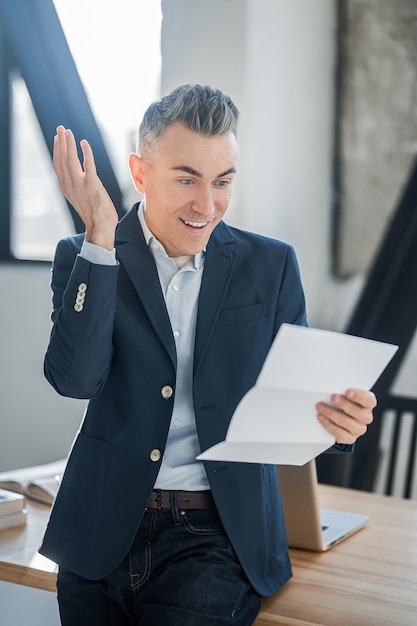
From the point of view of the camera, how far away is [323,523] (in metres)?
2.03

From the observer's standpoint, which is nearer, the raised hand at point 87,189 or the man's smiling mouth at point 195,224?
the raised hand at point 87,189

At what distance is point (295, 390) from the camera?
1.27m

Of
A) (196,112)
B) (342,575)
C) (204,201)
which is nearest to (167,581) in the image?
(342,575)

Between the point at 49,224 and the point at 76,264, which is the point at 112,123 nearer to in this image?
the point at 49,224

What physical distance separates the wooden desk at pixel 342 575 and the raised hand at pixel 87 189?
Answer: 708mm

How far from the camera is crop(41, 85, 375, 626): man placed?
144cm

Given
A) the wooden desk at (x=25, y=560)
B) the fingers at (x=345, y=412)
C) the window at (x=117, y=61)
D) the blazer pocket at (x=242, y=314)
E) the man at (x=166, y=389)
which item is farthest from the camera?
the window at (x=117, y=61)

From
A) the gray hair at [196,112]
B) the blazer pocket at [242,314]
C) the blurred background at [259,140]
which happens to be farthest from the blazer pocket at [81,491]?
the blurred background at [259,140]

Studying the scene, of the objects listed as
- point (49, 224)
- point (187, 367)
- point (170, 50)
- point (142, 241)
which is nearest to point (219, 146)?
point (142, 241)

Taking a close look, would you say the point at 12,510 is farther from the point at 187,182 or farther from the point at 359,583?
the point at 187,182

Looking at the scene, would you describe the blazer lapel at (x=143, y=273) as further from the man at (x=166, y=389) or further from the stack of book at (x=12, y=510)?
the stack of book at (x=12, y=510)

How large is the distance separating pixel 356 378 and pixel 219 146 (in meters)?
0.46

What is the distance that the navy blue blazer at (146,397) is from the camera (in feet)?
4.88

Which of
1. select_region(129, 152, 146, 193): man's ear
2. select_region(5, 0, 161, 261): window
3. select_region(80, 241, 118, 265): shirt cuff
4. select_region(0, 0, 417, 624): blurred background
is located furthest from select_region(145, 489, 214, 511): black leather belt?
select_region(5, 0, 161, 261): window
